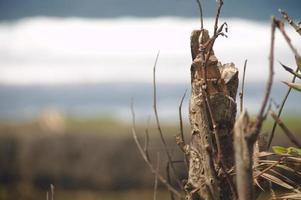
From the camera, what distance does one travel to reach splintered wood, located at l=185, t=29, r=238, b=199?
0.69 m

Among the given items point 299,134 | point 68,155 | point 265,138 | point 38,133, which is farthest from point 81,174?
point 265,138

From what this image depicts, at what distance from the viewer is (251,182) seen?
0.59 metres

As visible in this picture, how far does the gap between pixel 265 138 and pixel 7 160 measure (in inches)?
126

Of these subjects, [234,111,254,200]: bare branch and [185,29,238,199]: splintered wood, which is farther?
[185,29,238,199]: splintered wood

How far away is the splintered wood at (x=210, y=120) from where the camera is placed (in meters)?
0.69

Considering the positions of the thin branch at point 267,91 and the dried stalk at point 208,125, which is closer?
the thin branch at point 267,91

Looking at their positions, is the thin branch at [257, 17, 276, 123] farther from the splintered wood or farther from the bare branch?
the splintered wood

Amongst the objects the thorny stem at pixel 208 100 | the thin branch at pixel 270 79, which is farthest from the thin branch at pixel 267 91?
the thorny stem at pixel 208 100

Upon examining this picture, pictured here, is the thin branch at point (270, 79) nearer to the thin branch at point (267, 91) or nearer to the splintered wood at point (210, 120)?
the thin branch at point (267, 91)

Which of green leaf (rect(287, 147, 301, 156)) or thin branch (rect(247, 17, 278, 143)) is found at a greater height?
thin branch (rect(247, 17, 278, 143))

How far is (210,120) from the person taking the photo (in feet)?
2.31

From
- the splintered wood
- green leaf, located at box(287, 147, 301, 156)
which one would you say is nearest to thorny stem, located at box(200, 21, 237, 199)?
the splintered wood

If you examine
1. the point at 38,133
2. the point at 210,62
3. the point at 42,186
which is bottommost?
the point at 42,186

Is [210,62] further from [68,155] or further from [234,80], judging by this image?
[68,155]
